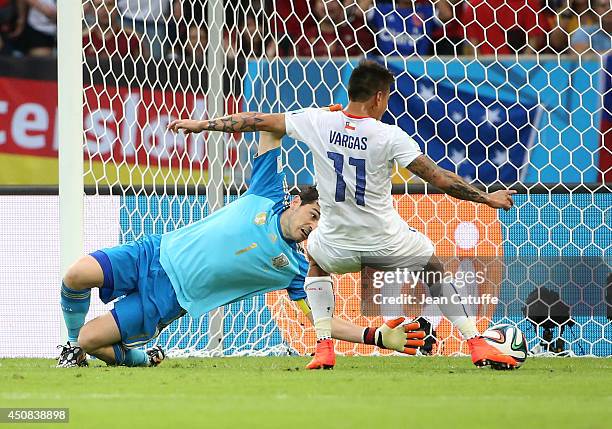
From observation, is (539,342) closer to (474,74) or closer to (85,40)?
(474,74)

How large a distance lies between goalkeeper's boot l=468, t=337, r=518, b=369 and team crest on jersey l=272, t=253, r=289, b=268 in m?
1.12

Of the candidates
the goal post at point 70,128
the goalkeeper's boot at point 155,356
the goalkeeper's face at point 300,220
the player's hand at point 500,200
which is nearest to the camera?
the player's hand at point 500,200

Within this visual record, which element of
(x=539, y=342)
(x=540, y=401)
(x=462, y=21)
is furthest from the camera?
(x=462, y=21)

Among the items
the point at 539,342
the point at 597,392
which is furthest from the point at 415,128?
the point at 597,392

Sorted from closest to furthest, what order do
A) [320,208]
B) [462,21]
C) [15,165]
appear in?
[320,208] → [462,21] → [15,165]

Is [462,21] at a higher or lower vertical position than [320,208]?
higher

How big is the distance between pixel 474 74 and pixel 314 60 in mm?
1153

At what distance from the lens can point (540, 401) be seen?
478 centimetres

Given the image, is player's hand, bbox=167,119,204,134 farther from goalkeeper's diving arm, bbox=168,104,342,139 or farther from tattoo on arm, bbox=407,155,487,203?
tattoo on arm, bbox=407,155,487,203

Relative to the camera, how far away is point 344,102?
28.5ft

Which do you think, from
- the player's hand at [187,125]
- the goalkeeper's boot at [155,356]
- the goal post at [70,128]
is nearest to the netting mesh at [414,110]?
the goal post at [70,128]

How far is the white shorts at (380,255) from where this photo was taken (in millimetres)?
6695

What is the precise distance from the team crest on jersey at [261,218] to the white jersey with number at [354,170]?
318 mm

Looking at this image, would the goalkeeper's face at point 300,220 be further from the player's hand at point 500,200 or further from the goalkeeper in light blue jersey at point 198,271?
the player's hand at point 500,200
